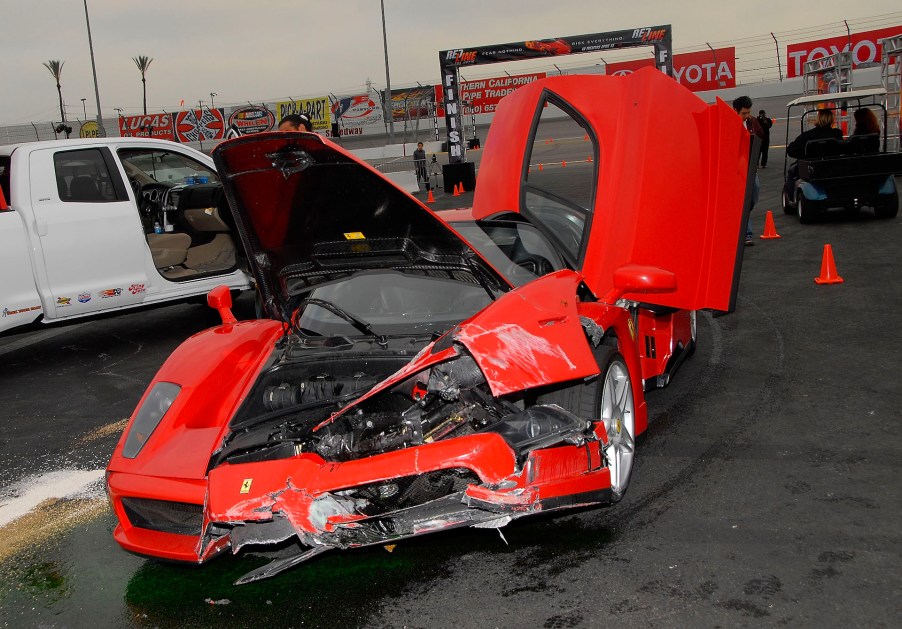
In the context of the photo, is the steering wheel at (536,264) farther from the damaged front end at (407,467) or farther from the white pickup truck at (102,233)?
the white pickup truck at (102,233)

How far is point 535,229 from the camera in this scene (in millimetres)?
5027

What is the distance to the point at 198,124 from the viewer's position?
139 feet

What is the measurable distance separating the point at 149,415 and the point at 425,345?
1372mm

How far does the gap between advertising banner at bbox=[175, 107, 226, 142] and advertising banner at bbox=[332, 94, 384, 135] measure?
585 centimetres

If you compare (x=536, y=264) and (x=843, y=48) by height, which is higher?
(x=843, y=48)

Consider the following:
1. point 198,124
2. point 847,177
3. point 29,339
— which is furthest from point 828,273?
point 198,124

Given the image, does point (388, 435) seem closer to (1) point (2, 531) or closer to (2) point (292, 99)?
(1) point (2, 531)

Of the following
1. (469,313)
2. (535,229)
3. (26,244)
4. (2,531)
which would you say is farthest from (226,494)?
(26,244)

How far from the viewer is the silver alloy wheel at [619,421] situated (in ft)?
13.3

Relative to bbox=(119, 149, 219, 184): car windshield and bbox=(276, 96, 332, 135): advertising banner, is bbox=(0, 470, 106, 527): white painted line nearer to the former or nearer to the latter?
bbox=(119, 149, 219, 184): car windshield

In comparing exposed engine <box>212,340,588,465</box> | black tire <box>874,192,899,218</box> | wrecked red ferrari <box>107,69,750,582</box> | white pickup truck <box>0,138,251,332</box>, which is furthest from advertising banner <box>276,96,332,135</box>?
exposed engine <box>212,340,588,465</box>

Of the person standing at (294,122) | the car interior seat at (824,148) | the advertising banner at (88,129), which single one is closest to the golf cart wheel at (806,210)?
the car interior seat at (824,148)

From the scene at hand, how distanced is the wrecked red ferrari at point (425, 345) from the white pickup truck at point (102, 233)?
3.02 meters

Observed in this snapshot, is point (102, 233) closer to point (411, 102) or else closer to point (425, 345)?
point (425, 345)
